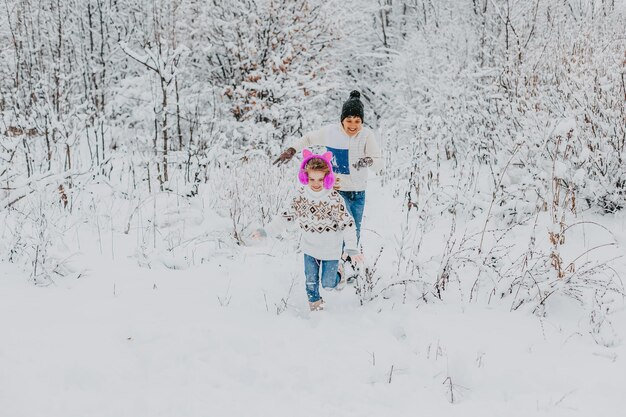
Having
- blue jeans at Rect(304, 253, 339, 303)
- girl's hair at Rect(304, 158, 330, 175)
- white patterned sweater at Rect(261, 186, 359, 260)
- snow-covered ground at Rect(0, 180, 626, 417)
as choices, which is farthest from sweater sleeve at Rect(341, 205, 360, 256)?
snow-covered ground at Rect(0, 180, 626, 417)

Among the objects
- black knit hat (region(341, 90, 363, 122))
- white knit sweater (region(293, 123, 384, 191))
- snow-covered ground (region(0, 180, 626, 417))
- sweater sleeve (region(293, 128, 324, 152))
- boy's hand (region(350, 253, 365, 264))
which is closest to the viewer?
snow-covered ground (region(0, 180, 626, 417))

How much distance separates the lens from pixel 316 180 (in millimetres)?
3195

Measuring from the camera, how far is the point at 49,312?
2.88 m

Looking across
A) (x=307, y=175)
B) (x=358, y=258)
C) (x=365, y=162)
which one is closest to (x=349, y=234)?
(x=358, y=258)

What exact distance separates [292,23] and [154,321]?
9.68m

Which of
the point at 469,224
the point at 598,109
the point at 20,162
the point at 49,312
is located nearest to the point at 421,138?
the point at 469,224

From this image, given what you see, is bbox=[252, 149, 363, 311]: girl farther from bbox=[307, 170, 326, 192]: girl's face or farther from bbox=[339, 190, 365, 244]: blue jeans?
bbox=[339, 190, 365, 244]: blue jeans

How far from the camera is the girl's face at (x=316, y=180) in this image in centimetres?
318

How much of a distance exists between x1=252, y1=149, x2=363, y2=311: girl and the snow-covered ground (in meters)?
0.37

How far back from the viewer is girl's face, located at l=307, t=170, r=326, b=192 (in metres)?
3.18

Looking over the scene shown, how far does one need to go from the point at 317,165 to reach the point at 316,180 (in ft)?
0.33

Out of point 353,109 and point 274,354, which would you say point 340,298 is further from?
point 353,109

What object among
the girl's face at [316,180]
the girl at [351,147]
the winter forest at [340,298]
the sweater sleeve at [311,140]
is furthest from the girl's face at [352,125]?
the winter forest at [340,298]

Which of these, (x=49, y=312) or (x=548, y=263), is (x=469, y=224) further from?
(x=49, y=312)
